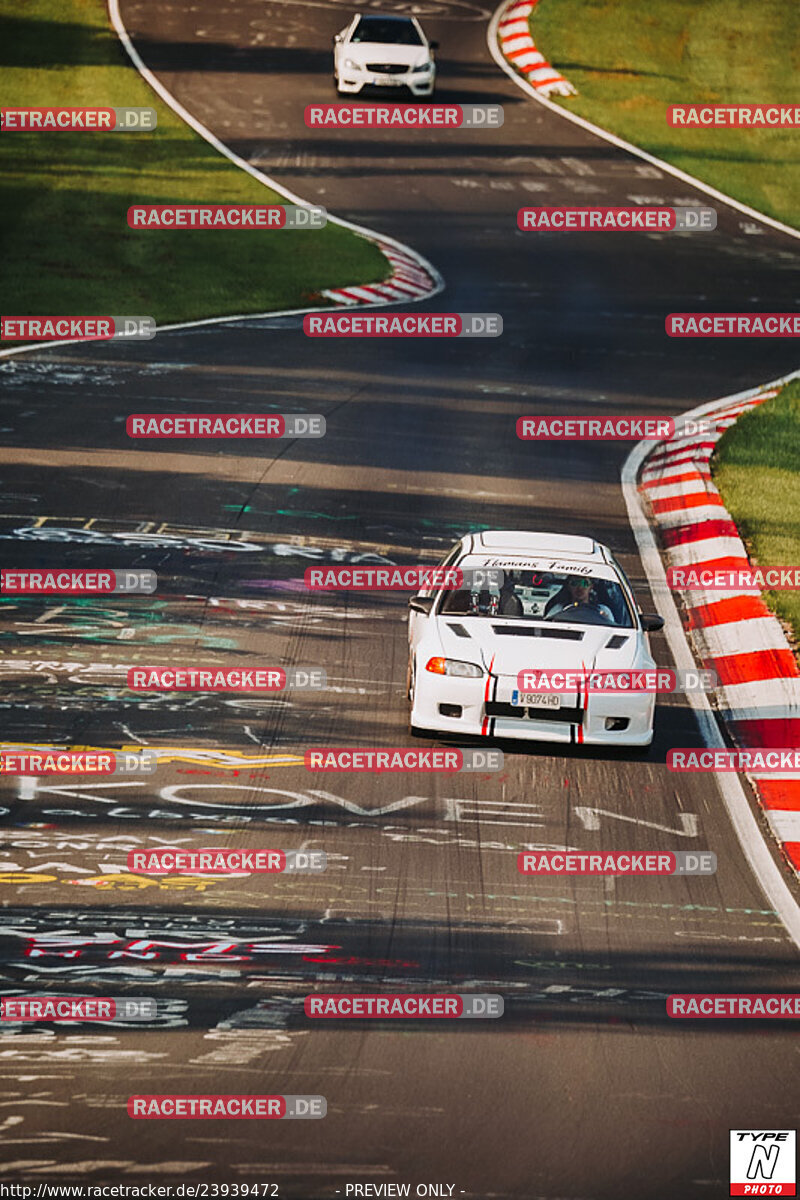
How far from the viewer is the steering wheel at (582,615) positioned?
44.2 feet

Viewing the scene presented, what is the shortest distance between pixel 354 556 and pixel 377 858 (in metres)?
7.16

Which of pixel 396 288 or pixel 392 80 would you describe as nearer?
pixel 396 288

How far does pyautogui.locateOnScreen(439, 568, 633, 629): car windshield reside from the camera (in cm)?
1351

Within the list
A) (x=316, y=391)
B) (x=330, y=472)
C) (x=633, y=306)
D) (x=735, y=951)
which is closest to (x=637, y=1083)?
(x=735, y=951)

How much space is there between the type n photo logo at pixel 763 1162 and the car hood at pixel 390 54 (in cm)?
3565

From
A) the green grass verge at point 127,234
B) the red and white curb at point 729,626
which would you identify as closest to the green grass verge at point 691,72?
the green grass verge at point 127,234

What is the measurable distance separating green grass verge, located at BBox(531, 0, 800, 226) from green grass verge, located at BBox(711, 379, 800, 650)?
47.5ft

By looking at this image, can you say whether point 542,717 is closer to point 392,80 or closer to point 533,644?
point 533,644

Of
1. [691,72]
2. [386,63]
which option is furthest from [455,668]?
[691,72]

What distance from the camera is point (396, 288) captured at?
29.5 metres

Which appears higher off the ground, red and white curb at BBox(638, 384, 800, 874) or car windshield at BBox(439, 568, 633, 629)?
car windshield at BBox(439, 568, 633, 629)

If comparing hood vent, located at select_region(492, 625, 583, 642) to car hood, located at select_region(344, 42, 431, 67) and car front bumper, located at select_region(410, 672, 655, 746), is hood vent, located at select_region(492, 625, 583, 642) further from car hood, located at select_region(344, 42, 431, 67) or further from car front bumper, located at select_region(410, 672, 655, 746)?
car hood, located at select_region(344, 42, 431, 67)

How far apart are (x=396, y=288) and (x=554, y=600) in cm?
1637

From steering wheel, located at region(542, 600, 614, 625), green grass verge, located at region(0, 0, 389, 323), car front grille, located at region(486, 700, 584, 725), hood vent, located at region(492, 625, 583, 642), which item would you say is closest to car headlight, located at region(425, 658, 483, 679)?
car front grille, located at region(486, 700, 584, 725)
